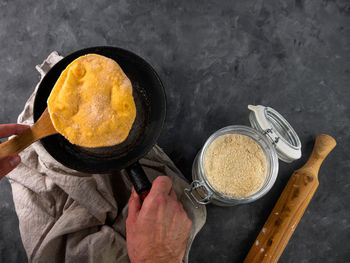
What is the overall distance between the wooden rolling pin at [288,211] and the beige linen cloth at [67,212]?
9.5 inches

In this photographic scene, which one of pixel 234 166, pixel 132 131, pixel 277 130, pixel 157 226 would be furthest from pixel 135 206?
pixel 277 130

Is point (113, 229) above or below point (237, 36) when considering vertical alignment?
below

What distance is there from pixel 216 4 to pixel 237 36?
0.16m

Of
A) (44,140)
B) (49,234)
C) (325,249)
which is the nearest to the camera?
(44,140)

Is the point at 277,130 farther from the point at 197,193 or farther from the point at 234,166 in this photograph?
the point at 197,193

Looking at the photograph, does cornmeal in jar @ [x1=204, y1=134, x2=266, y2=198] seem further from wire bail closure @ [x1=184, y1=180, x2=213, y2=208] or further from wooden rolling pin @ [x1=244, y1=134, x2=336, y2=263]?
wooden rolling pin @ [x1=244, y1=134, x2=336, y2=263]

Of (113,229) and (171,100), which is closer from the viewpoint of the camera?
(113,229)

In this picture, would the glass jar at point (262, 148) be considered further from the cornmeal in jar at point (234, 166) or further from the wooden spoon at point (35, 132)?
the wooden spoon at point (35, 132)

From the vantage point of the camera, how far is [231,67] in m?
1.09

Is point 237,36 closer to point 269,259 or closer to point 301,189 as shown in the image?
point 301,189

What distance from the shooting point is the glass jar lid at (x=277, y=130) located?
0.92 metres

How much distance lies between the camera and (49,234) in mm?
899

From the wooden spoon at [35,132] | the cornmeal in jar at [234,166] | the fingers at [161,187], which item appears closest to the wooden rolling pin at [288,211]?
the cornmeal in jar at [234,166]

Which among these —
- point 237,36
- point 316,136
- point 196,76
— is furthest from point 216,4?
point 316,136
